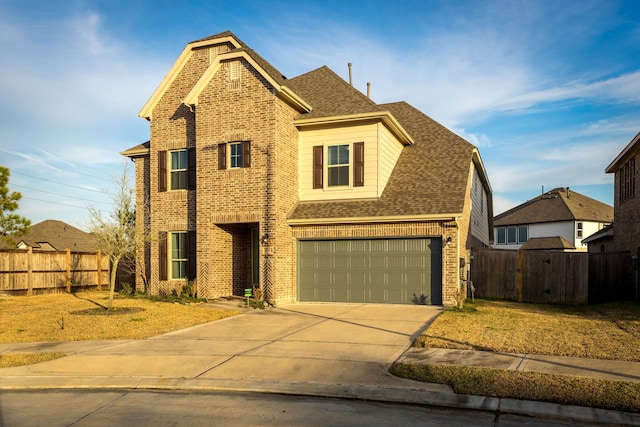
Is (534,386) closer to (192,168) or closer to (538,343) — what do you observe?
(538,343)

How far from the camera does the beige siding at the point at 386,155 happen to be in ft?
62.1

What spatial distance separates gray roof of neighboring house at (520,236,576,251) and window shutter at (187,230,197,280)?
3394 centimetres

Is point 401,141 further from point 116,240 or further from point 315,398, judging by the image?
point 315,398

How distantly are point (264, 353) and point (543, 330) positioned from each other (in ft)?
21.1

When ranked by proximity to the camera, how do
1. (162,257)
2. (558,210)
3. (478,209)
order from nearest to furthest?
(162,257)
(478,209)
(558,210)

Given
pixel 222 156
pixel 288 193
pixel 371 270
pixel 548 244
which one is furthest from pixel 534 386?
pixel 548 244

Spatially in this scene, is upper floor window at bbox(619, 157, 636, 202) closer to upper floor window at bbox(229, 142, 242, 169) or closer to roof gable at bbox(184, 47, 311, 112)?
roof gable at bbox(184, 47, 311, 112)

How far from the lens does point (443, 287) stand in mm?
16922

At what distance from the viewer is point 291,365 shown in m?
9.20

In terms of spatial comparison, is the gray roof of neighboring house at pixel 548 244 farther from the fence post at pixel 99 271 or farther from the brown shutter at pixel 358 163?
the fence post at pixel 99 271

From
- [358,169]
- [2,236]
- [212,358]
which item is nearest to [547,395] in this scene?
[212,358]

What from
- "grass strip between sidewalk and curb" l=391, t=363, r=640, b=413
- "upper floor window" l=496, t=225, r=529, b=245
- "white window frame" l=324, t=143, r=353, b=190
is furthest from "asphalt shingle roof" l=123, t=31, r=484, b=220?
"upper floor window" l=496, t=225, r=529, b=245

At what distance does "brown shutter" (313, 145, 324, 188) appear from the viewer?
64.1 ft

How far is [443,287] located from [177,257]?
1000cm
